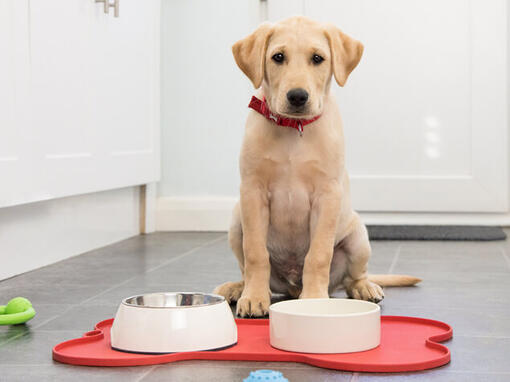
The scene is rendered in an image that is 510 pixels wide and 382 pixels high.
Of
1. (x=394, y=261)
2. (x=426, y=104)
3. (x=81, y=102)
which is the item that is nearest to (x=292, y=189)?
(x=394, y=261)

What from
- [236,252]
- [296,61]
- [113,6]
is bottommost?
[236,252]

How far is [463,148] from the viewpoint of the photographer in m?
4.91

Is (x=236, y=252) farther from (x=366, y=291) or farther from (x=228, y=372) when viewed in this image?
(x=228, y=372)

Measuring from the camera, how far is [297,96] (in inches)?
83.1

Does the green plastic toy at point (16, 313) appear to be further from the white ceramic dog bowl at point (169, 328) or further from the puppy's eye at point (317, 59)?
the puppy's eye at point (317, 59)

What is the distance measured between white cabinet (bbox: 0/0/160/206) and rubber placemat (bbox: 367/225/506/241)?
1301 mm

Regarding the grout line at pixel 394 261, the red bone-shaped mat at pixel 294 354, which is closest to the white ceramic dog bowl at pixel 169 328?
the red bone-shaped mat at pixel 294 354

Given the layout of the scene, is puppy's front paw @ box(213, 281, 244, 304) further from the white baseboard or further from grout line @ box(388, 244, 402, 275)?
the white baseboard

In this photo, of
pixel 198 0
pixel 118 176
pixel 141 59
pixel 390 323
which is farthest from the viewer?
pixel 198 0

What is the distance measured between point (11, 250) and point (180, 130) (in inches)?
76.2

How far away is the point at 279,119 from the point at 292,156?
0.36 ft

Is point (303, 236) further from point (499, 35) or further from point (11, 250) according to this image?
point (499, 35)

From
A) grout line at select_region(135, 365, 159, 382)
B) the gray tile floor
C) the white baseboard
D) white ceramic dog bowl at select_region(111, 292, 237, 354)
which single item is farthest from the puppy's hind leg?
the white baseboard

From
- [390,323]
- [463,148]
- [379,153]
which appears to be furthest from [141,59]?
[390,323]
